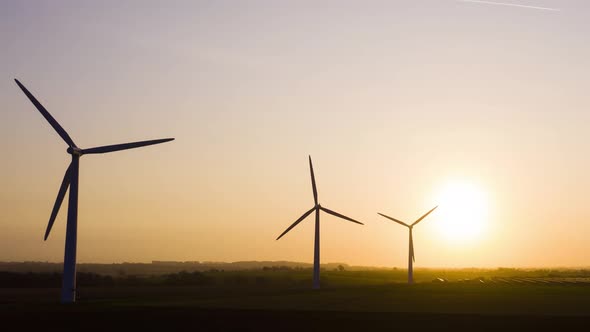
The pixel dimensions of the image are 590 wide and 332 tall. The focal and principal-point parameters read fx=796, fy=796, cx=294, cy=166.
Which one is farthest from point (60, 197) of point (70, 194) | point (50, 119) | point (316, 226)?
point (316, 226)

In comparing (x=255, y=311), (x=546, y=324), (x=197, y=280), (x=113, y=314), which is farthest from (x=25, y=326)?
(x=197, y=280)

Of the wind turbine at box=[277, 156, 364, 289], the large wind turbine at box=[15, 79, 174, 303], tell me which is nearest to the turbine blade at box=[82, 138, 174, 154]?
the large wind turbine at box=[15, 79, 174, 303]

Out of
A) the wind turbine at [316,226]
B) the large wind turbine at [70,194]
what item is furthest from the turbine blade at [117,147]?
the wind turbine at [316,226]

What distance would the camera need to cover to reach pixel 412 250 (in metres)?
154

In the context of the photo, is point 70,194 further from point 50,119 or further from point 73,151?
point 50,119

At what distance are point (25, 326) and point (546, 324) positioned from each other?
1362 inches

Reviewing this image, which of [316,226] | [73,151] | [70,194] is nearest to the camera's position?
[70,194]

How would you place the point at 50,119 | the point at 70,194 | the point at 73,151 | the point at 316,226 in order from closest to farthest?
the point at 70,194
the point at 73,151
the point at 50,119
the point at 316,226

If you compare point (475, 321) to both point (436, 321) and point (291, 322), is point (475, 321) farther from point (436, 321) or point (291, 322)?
point (291, 322)

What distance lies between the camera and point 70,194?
252 ft

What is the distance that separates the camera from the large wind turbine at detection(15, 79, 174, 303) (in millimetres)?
73438

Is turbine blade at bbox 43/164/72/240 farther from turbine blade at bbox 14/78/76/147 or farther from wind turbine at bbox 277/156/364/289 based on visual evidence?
wind turbine at bbox 277/156/364/289

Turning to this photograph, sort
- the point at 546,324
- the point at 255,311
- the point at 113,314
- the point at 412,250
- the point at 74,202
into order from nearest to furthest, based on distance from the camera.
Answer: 1. the point at 546,324
2. the point at 113,314
3. the point at 255,311
4. the point at 74,202
5. the point at 412,250

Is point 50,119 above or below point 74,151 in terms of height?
above
